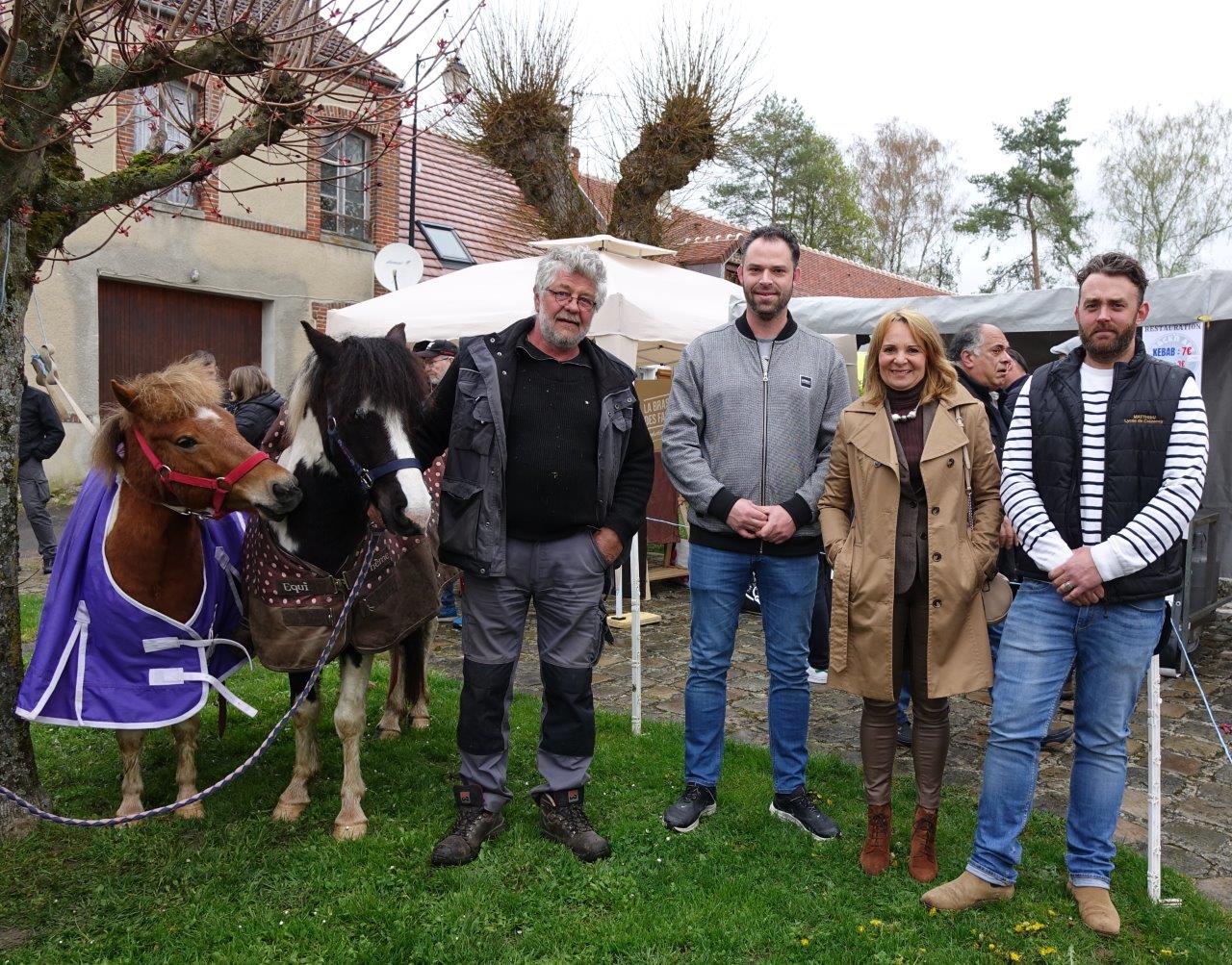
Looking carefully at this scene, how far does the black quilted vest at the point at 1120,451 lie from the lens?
2.84m

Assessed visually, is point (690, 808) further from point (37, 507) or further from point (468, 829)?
point (37, 507)

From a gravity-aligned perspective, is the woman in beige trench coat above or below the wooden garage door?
below

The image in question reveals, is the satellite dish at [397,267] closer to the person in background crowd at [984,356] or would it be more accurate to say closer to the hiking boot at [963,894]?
the person in background crowd at [984,356]

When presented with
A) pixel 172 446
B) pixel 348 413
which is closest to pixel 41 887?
pixel 172 446

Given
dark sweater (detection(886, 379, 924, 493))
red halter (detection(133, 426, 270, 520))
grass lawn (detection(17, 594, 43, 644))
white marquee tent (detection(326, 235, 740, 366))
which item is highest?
white marquee tent (detection(326, 235, 740, 366))

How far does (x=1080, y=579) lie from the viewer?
2820 mm

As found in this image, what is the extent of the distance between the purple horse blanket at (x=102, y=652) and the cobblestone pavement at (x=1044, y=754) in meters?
2.61

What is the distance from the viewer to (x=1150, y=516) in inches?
109

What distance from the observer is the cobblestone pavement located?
150 inches

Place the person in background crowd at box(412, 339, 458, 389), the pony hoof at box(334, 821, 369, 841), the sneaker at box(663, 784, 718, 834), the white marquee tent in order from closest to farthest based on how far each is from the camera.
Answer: the pony hoof at box(334, 821, 369, 841) < the sneaker at box(663, 784, 718, 834) < the person in background crowd at box(412, 339, 458, 389) < the white marquee tent

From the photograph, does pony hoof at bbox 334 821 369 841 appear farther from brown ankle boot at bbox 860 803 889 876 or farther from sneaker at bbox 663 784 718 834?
brown ankle boot at bbox 860 803 889 876

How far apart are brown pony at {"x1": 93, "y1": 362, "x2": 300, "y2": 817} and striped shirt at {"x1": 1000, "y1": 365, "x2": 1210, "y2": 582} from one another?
97.1 inches

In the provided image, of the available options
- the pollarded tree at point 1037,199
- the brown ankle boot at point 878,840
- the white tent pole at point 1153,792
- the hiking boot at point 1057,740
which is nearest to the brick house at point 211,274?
the hiking boot at point 1057,740

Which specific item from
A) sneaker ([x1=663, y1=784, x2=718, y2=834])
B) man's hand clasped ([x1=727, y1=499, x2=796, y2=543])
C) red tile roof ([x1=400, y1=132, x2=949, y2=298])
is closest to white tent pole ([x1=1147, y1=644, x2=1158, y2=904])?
man's hand clasped ([x1=727, y1=499, x2=796, y2=543])
